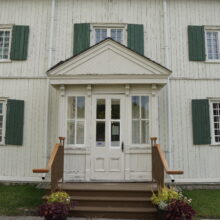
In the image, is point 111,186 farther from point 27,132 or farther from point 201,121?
point 201,121

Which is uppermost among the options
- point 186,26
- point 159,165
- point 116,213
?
point 186,26

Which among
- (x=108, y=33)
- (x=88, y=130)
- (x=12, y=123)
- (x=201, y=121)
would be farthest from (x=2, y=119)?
(x=201, y=121)

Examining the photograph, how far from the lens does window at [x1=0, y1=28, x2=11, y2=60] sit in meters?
8.52

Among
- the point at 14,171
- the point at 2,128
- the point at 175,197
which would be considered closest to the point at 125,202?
the point at 175,197

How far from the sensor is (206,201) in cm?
618

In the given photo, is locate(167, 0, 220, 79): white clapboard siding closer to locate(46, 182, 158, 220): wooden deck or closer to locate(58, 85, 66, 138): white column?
locate(58, 85, 66, 138): white column

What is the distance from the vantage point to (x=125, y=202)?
5.55 m

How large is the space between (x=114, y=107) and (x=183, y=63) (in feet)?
10.8

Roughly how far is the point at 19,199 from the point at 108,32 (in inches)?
251

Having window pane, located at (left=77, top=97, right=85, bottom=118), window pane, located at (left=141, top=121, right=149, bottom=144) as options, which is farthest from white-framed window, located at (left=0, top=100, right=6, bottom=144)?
window pane, located at (left=141, top=121, right=149, bottom=144)

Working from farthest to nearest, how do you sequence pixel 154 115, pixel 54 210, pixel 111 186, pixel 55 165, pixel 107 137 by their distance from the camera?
pixel 107 137 → pixel 154 115 → pixel 111 186 → pixel 55 165 → pixel 54 210

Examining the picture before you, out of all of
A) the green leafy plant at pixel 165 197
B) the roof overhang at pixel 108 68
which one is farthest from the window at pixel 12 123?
the green leafy plant at pixel 165 197

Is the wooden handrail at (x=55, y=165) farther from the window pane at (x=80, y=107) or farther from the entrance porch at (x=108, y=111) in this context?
the window pane at (x=80, y=107)

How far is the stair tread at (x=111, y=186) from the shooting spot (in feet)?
19.0
